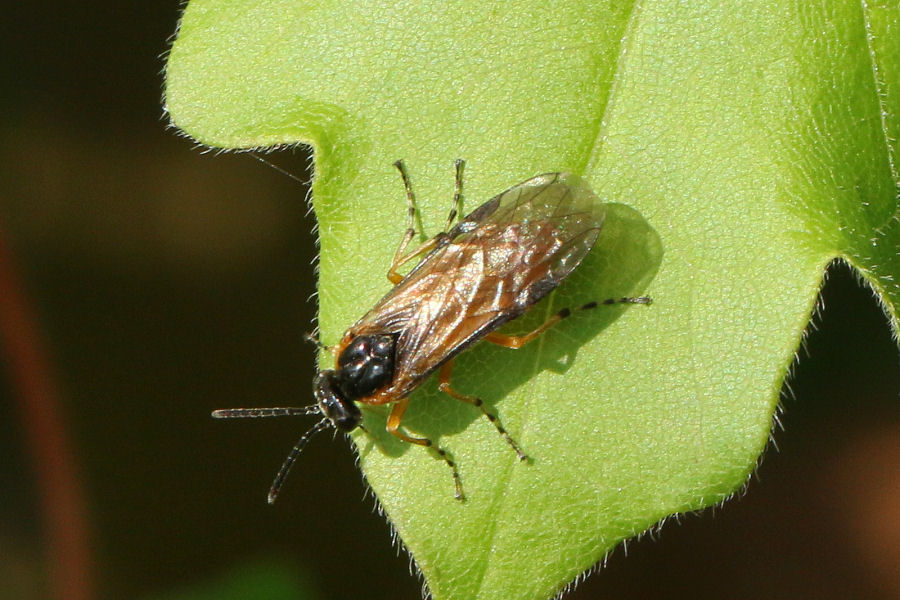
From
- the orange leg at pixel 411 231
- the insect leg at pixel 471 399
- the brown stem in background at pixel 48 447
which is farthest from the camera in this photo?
the brown stem in background at pixel 48 447

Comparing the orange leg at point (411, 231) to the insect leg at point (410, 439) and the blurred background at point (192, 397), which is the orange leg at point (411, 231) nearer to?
the insect leg at point (410, 439)

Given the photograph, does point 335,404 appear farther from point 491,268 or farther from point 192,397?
point 192,397

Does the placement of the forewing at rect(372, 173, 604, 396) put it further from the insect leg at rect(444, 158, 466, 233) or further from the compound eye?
the compound eye

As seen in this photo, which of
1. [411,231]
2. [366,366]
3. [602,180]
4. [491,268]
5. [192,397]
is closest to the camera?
[602,180]

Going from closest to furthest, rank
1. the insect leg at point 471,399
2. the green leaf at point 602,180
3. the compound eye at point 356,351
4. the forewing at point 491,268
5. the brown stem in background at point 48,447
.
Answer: the green leaf at point 602,180 → the insect leg at point 471,399 → the forewing at point 491,268 → the compound eye at point 356,351 → the brown stem in background at point 48,447

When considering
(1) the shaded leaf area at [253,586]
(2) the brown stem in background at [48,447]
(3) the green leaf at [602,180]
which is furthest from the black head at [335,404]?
(2) the brown stem in background at [48,447]

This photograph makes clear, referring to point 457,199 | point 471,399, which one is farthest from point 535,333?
point 457,199

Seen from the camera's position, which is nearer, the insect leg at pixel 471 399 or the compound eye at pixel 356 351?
the insect leg at pixel 471 399
